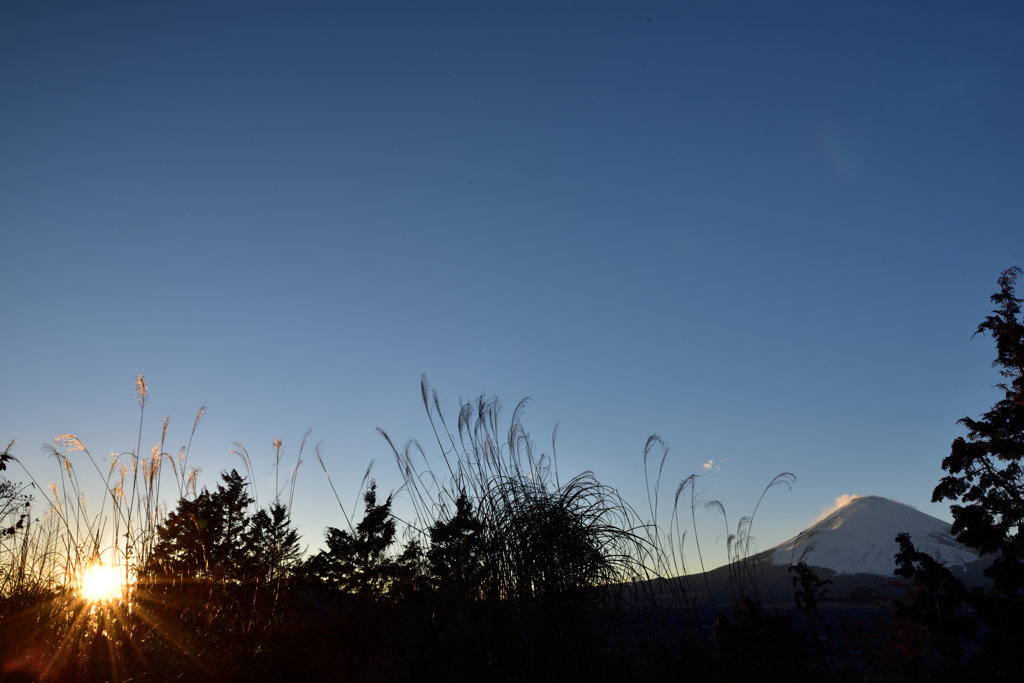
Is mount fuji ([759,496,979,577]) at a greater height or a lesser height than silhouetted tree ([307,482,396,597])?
lesser

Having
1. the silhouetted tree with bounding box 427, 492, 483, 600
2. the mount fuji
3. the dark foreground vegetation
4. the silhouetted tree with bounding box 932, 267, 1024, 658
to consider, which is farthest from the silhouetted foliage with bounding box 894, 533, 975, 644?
the mount fuji

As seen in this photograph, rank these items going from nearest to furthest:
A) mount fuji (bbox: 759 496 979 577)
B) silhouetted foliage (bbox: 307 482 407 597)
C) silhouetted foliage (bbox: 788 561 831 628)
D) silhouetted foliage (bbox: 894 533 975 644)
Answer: silhouetted foliage (bbox: 307 482 407 597) → silhouetted foliage (bbox: 788 561 831 628) → silhouetted foliage (bbox: 894 533 975 644) → mount fuji (bbox: 759 496 979 577)

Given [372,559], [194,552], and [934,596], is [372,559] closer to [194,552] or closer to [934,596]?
[194,552]

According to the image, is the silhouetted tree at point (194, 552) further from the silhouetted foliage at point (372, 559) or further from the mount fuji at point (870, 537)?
the mount fuji at point (870, 537)

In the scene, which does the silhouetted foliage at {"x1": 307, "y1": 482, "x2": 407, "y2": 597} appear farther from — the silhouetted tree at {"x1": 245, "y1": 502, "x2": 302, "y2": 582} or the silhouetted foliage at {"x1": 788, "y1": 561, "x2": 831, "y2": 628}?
the silhouetted foliage at {"x1": 788, "y1": 561, "x2": 831, "y2": 628}

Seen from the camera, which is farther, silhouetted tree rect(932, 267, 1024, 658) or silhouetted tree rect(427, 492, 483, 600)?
silhouetted tree rect(932, 267, 1024, 658)

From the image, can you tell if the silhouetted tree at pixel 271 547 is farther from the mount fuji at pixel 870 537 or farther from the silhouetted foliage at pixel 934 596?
the mount fuji at pixel 870 537

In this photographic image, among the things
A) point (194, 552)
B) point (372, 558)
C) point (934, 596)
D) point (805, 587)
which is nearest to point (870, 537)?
point (934, 596)

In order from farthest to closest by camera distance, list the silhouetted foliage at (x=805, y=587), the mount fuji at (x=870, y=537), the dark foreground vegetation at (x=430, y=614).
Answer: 1. the mount fuji at (x=870, y=537)
2. the silhouetted foliage at (x=805, y=587)
3. the dark foreground vegetation at (x=430, y=614)

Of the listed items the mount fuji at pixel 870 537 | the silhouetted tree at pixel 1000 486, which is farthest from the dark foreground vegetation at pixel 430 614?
the mount fuji at pixel 870 537

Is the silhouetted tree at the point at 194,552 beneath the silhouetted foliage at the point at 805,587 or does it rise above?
above

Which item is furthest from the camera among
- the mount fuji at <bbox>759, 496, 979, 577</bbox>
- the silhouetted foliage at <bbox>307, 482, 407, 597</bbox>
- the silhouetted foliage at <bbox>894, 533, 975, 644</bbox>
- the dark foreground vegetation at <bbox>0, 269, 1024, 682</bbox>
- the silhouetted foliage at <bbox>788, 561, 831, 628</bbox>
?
the mount fuji at <bbox>759, 496, 979, 577</bbox>

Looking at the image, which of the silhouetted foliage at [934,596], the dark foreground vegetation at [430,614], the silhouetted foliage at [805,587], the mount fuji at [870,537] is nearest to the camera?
the dark foreground vegetation at [430,614]

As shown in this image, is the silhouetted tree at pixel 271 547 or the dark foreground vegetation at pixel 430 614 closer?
the dark foreground vegetation at pixel 430 614
